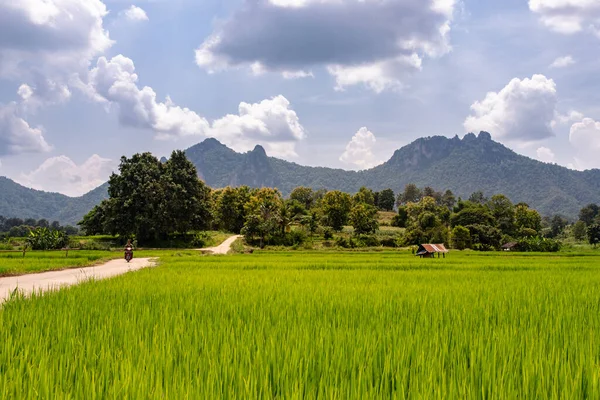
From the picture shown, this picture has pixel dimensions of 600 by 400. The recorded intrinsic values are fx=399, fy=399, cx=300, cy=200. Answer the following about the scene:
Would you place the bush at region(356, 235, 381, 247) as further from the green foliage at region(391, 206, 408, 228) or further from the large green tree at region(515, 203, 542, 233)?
the large green tree at region(515, 203, 542, 233)

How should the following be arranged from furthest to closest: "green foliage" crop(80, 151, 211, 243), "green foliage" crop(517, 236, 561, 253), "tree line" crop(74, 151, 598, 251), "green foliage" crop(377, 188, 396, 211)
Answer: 1. "green foliage" crop(377, 188, 396, 211)
2. "green foliage" crop(517, 236, 561, 253)
3. "tree line" crop(74, 151, 598, 251)
4. "green foliage" crop(80, 151, 211, 243)

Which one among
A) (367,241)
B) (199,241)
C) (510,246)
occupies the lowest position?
(510,246)

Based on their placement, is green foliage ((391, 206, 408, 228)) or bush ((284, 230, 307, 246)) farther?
green foliage ((391, 206, 408, 228))

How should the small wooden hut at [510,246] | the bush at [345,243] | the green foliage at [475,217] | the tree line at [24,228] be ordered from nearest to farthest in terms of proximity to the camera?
the bush at [345,243]
the small wooden hut at [510,246]
the green foliage at [475,217]
the tree line at [24,228]

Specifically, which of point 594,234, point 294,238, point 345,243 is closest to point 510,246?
point 345,243

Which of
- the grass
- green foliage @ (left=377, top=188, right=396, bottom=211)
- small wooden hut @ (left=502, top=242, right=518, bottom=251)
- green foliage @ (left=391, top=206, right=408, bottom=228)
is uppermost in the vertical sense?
green foliage @ (left=377, top=188, right=396, bottom=211)

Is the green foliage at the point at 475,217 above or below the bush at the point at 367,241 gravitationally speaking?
above

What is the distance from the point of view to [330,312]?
19.6 feet

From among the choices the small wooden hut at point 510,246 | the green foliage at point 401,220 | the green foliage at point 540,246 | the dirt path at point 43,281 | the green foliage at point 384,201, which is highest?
the green foliage at point 384,201

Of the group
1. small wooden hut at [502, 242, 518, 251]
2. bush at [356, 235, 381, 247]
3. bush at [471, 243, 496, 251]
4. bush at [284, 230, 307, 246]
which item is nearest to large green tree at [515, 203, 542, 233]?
small wooden hut at [502, 242, 518, 251]

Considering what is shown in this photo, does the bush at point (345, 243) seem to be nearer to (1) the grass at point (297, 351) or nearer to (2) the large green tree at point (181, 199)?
(2) the large green tree at point (181, 199)

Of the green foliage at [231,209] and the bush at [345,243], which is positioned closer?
the bush at [345,243]

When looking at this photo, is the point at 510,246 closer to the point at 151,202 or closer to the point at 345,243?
the point at 345,243

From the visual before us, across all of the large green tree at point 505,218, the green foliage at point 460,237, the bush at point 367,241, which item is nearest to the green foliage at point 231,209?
the bush at point 367,241
